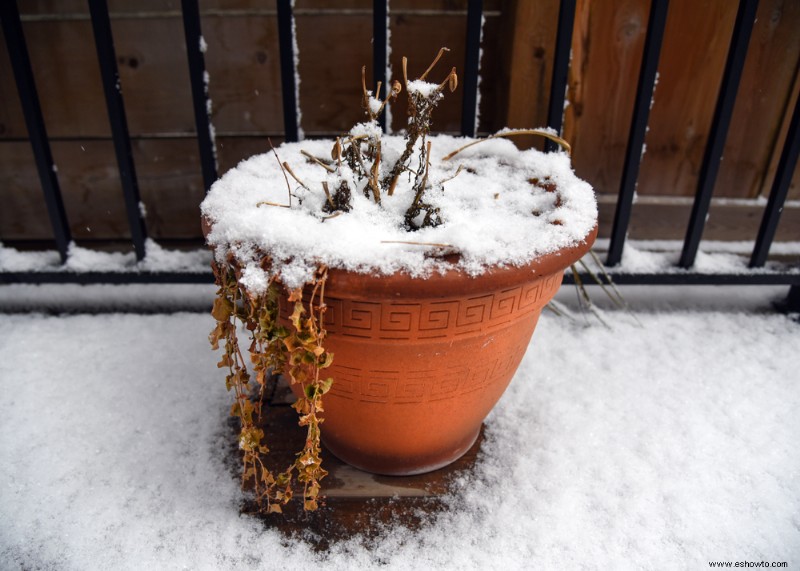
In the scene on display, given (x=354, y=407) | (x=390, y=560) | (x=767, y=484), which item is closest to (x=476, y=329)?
(x=354, y=407)

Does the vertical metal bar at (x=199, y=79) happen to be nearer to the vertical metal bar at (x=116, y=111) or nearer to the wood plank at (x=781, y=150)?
the vertical metal bar at (x=116, y=111)

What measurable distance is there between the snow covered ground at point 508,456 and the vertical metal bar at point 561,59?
1.85 feet

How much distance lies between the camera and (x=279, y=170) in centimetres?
108

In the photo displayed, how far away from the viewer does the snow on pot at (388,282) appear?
Answer: 2.54ft

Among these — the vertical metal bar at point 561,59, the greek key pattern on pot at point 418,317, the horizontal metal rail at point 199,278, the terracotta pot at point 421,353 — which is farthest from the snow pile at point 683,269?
the greek key pattern on pot at point 418,317

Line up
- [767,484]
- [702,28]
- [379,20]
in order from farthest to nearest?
[702,28]
[379,20]
[767,484]

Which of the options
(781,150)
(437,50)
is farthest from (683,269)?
(437,50)

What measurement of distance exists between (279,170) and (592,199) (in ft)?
1.88

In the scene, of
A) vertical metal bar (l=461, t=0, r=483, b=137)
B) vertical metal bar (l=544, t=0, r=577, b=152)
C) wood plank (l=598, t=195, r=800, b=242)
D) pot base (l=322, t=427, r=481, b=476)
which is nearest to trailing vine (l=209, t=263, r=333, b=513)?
pot base (l=322, t=427, r=481, b=476)

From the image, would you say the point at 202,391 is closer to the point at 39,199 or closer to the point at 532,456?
the point at 532,456

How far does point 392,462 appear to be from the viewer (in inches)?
41.4

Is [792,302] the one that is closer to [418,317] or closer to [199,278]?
[418,317]

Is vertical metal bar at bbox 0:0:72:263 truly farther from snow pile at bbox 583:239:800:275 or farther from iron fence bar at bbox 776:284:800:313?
iron fence bar at bbox 776:284:800:313

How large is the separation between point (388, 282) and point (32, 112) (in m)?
1.06
